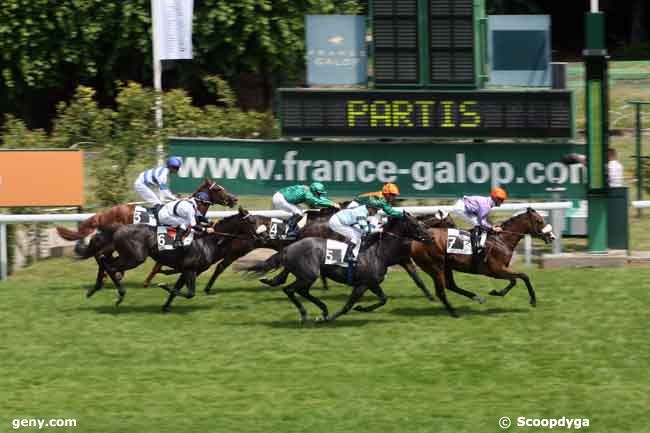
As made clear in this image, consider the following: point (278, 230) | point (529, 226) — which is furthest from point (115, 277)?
point (529, 226)

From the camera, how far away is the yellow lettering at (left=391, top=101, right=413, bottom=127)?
1761cm

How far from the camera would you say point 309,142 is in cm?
1817

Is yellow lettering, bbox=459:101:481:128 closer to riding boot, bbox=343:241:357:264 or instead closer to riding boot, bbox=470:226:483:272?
riding boot, bbox=470:226:483:272

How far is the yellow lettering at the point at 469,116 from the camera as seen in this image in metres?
17.6

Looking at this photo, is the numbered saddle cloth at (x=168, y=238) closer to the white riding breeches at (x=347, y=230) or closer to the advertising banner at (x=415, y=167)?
the white riding breeches at (x=347, y=230)

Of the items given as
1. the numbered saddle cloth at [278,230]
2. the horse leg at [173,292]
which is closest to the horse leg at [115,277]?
the horse leg at [173,292]

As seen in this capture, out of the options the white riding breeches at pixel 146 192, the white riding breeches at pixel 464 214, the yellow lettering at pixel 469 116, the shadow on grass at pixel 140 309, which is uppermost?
the yellow lettering at pixel 469 116

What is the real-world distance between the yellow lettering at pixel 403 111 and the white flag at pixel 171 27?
5.85 metres

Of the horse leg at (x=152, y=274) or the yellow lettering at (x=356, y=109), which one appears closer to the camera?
the horse leg at (x=152, y=274)

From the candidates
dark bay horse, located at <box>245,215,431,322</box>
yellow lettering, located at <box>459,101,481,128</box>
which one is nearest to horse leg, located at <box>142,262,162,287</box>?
dark bay horse, located at <box>245,215,431,322</box>

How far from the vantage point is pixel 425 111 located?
17625mm

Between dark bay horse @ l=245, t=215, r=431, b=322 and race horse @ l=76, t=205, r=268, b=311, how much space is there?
1186 millimetres

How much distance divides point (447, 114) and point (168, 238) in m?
4.52

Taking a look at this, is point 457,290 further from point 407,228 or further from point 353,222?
point 353,222
